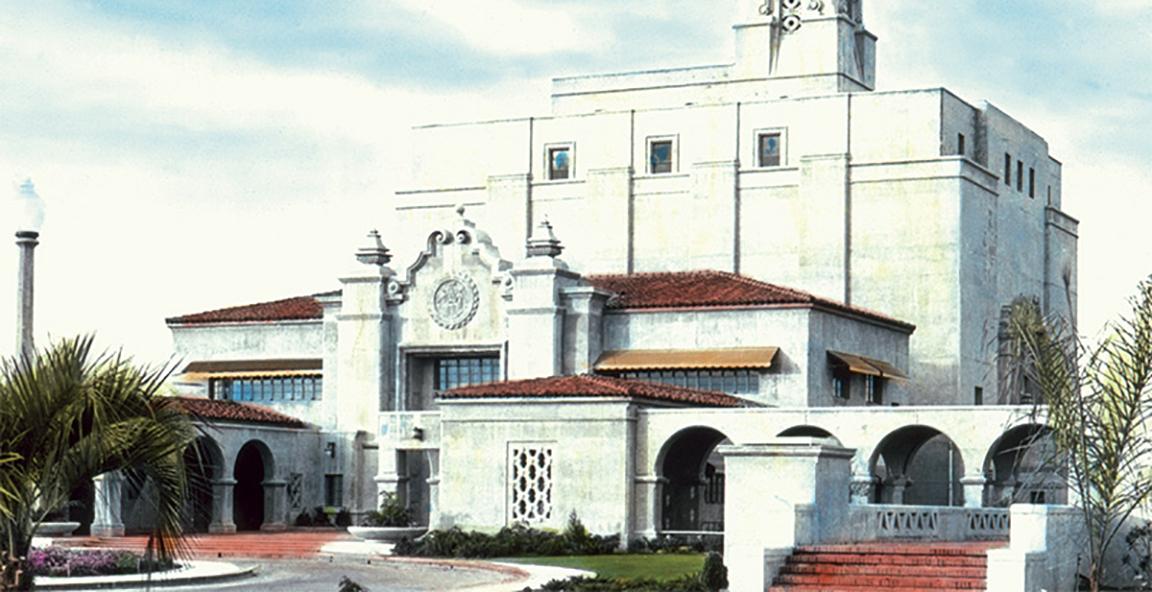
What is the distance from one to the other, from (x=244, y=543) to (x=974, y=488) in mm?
19251

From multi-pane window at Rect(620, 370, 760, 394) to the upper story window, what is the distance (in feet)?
49.6

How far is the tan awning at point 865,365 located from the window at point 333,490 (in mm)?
16143

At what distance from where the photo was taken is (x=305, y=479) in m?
67.1

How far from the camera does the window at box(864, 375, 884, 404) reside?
66.2 metres

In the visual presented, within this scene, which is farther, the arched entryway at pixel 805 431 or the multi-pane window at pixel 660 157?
the multi-pane window at pixel 660 157

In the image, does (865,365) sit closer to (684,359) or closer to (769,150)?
(684,359)

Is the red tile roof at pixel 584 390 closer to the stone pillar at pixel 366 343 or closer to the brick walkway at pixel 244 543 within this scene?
the brick walkway at pixel 244 543

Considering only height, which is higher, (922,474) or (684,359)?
(684,359)

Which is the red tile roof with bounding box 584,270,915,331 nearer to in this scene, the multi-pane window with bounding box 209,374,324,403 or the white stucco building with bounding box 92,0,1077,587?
the white stucco building with bounding box 92,0,1077,587

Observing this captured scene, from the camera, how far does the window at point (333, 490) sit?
220 ft

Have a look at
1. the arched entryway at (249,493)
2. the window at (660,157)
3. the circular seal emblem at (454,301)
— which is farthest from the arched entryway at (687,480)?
the window at (660,157)

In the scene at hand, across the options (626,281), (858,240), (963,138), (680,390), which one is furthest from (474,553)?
(963,138)

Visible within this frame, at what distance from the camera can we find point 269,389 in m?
70.2

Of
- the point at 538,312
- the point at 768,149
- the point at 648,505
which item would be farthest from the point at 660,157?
the point at 648,505
